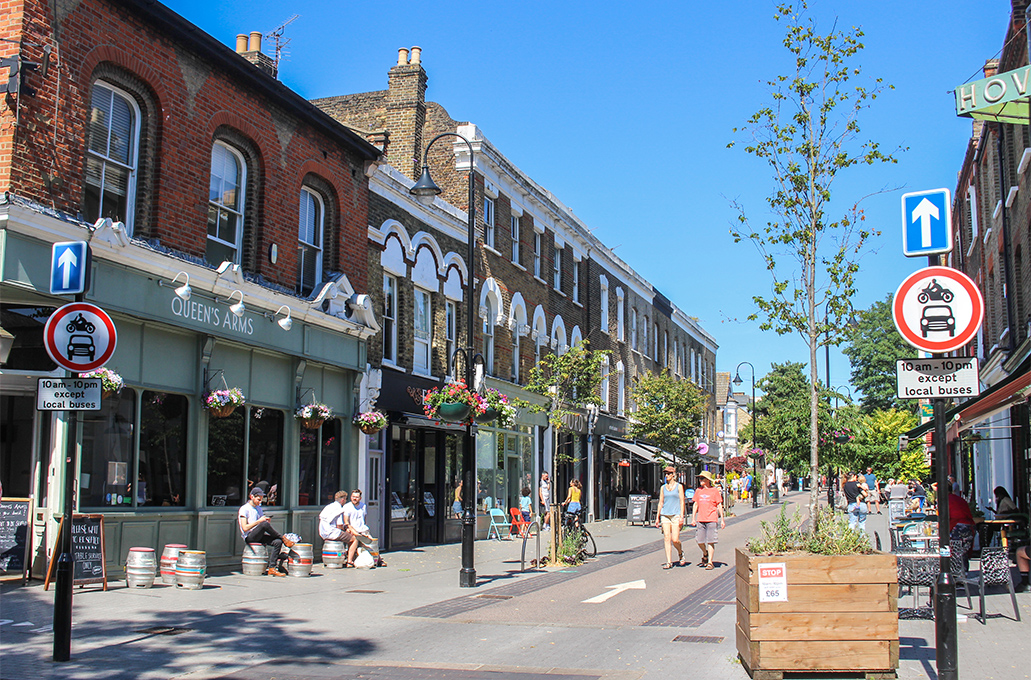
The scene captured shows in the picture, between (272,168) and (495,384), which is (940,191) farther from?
(495,384)

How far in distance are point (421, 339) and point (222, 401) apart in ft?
26.5

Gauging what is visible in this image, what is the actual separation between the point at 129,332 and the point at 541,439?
1814 cm

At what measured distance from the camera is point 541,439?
2989 centimetres

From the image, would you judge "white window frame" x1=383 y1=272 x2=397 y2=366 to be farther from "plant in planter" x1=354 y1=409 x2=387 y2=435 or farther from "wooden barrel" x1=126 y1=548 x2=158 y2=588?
"wooden barrel" x1=126 y1=548 x2=158 y2=588

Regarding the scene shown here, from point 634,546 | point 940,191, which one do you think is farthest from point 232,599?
point 634,546

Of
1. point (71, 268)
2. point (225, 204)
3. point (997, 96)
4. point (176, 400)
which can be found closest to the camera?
point (71, 268)

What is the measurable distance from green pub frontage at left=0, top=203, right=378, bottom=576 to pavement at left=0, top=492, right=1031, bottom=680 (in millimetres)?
1263

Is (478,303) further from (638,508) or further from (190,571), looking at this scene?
(190,571)

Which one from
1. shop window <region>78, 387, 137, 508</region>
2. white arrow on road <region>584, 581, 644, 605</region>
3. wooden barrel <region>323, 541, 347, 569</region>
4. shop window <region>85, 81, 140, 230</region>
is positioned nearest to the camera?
white arrow on road <region>584, 581, 644, 605</region>

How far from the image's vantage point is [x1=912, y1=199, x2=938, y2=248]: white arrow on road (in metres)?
6.94

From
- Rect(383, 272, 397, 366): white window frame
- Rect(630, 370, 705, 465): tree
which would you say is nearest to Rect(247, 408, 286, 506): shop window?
Rect(383, 272, 397, 366): white window frame

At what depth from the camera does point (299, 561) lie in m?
14.8

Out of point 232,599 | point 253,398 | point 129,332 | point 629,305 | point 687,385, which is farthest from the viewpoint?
point 629,305

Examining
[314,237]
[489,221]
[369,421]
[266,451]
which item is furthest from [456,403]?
[489,221]
